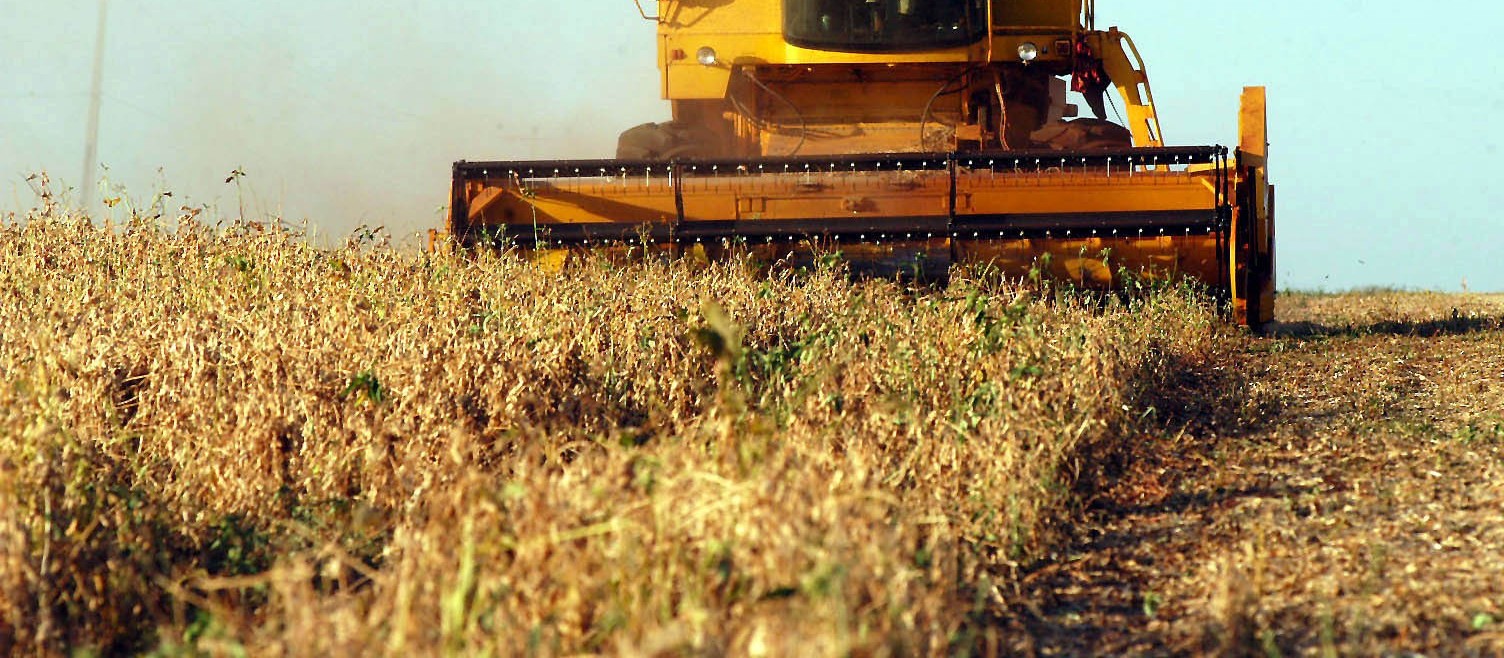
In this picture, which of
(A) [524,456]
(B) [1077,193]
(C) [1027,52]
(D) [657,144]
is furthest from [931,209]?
(A) [524,456]

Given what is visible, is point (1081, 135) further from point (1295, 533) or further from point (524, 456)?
point (524, 456)

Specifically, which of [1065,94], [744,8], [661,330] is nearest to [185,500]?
[661,330]

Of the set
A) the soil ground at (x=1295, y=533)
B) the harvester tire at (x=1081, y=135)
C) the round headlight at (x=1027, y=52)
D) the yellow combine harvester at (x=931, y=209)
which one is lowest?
the soil ground at (x=1295, y=533)

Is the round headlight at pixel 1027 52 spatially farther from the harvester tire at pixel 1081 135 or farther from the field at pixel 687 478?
the field at pixel 687 478

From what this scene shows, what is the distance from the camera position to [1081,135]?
10.6 metres

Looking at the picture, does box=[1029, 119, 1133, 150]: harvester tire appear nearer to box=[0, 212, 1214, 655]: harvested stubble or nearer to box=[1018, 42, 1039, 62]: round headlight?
box=[1018, 42, 1039, 62]: round headlight

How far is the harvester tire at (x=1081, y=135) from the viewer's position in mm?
10539

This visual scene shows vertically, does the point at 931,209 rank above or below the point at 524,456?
above

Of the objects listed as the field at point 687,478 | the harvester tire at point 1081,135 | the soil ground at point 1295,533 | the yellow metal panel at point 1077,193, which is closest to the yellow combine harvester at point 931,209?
the yellow metal panel at point 1077,193

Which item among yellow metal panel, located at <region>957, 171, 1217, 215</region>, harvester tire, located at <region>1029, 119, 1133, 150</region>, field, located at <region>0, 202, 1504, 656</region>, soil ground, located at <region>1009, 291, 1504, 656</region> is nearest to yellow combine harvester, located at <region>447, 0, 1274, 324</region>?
yellow metal panel, located at <region>957, 171, 1217, 215</region>

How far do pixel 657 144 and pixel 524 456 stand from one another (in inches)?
280

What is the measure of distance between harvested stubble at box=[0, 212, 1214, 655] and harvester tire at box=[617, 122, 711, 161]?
3.05 metres

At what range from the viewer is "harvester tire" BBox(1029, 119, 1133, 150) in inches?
415

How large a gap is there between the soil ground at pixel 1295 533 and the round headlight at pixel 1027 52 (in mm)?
3582
